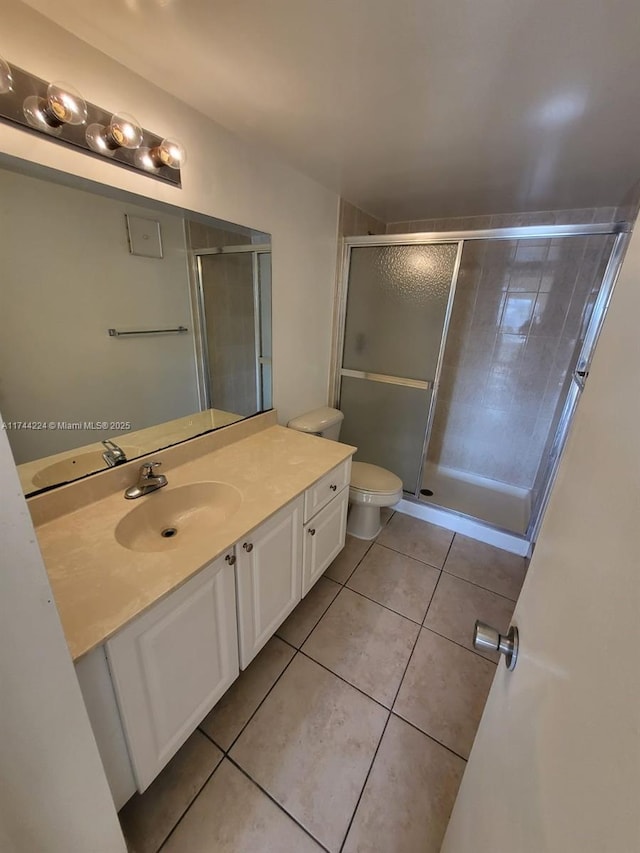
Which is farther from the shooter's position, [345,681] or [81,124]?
[345,681]

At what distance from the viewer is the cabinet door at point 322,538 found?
1508 millimetres

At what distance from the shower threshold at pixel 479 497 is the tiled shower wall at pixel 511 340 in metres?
0.10

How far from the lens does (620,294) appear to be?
510mm

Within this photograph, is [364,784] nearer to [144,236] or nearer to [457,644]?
[457,644]

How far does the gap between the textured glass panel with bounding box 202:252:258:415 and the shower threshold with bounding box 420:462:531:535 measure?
1573 millimetres

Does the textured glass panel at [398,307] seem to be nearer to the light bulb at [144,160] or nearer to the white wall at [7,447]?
the white wall at [7,447]

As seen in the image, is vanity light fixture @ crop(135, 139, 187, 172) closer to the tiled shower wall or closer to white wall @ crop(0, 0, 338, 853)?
white wall @ crop(0, 0, 338, 853)

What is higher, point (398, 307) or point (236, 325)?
point (398, 307)

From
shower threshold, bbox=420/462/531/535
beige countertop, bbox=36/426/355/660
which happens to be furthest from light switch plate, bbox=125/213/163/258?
shower threshold, bbox=420/462/531/535

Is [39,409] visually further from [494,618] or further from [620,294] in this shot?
[494,618]

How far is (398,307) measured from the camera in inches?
87.3

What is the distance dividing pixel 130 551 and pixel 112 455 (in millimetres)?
407

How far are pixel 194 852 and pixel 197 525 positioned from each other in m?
0.89

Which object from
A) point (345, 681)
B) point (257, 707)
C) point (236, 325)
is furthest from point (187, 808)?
point (236, 325)
